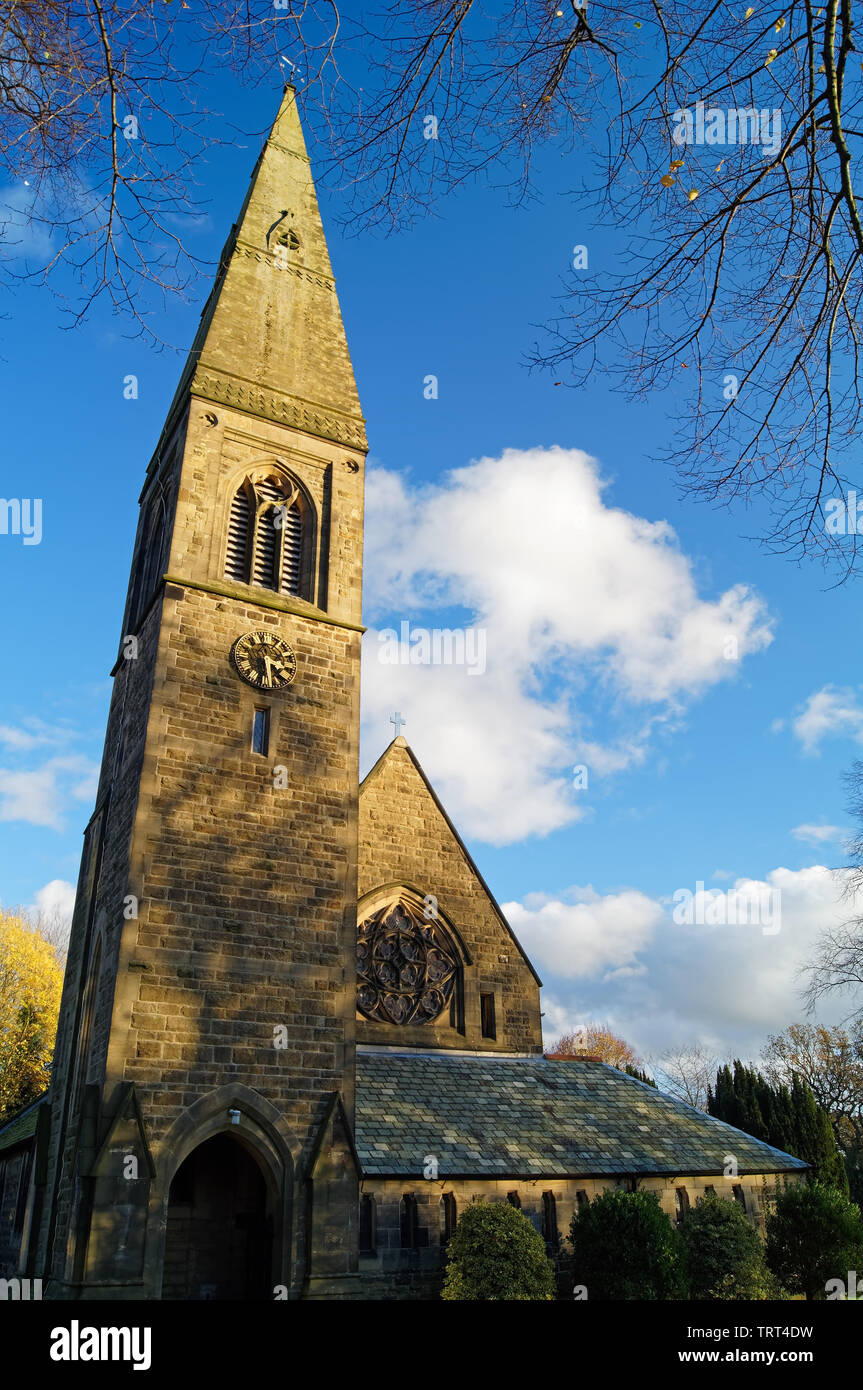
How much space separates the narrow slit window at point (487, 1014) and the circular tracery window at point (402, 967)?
937 mm

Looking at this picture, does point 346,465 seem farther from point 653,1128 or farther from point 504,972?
point 653,1128

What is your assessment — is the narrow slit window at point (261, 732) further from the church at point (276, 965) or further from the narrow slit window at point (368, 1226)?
the narrow slit window at point (368, 1226)

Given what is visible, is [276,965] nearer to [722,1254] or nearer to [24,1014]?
[722,1254]

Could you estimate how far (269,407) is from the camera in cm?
1973

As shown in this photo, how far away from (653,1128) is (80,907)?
1291 cm

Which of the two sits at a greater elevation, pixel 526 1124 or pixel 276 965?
pixel 276 965

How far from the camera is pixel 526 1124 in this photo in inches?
727

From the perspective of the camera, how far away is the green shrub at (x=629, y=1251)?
1490 cm

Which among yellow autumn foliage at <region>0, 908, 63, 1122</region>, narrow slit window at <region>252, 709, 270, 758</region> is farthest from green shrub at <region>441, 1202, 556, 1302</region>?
yellow autumn foliage at <region>0, 908, 63, 1122</region>

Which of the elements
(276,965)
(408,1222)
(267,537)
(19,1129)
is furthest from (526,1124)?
(267,537)

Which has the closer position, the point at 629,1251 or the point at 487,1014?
the point at 629,1251

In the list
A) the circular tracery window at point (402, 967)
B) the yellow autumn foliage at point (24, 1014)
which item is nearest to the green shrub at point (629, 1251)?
the circular tracery window at point (402, 967)

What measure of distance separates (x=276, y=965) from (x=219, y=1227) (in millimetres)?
4235
